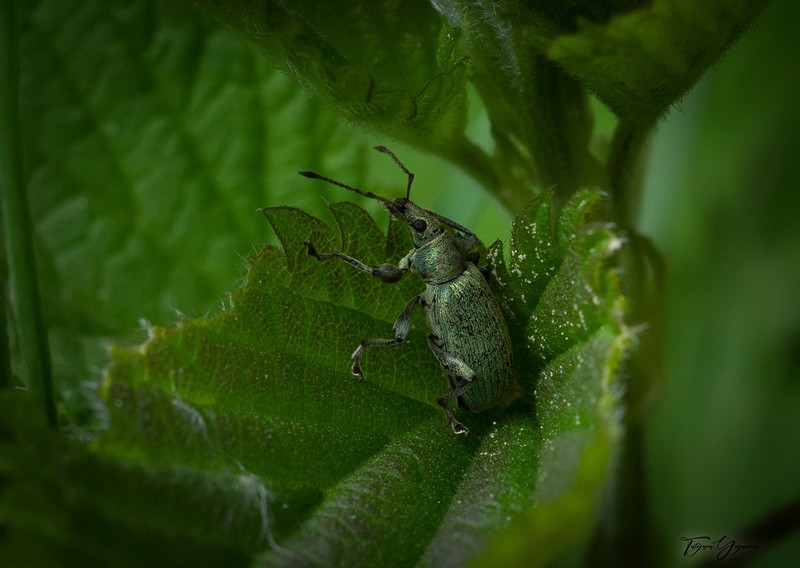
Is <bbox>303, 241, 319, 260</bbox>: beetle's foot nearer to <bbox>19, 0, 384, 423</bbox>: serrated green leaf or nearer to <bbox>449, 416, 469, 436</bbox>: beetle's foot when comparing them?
<bbox>449, 416, 469, 436</bbox>: beetle's foot

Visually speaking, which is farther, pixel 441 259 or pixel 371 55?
pixel 441 259

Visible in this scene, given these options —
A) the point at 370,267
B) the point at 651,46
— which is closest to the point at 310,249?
the point at 370,267

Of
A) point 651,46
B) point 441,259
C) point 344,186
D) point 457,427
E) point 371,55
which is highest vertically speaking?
point 651,46

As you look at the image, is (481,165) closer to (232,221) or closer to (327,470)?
(327,470)

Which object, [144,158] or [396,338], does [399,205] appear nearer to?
[396,338]

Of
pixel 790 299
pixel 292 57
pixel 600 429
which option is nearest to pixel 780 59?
pixel 790 299

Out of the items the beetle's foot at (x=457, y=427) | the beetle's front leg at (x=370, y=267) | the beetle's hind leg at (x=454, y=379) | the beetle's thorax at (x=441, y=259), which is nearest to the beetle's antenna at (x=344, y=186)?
the beetle's thorax at (x=441, y=259)
